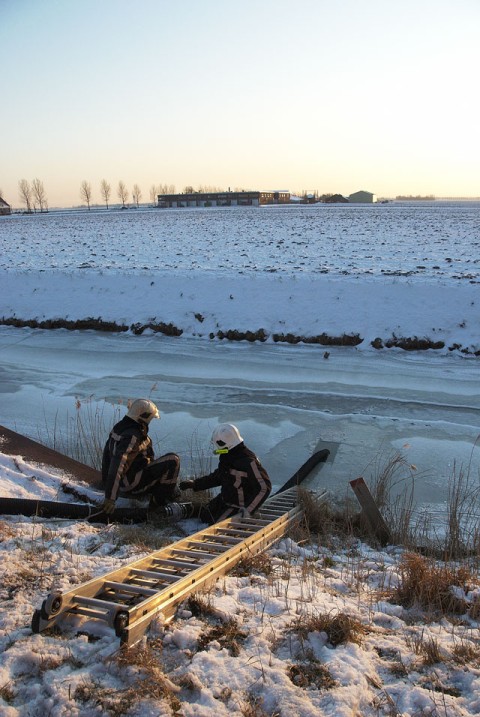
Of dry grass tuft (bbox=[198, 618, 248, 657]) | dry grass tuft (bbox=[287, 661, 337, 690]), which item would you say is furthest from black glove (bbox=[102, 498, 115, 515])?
dry grass tuft (bbox=[287, 661, 337, 690])

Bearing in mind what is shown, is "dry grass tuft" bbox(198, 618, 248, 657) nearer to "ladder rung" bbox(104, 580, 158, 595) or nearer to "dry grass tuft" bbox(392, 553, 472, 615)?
"ladder rung" bbox(104, 580, 158, 595)

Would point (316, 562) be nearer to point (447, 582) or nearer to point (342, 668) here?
point (447, 582)

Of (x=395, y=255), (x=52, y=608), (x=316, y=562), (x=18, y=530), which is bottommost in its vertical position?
(x=316, y=562)

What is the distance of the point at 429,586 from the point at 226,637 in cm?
140

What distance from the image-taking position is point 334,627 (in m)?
2.94

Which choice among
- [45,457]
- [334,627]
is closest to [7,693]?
[334,627]

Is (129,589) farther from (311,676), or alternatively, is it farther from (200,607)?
(311,676)

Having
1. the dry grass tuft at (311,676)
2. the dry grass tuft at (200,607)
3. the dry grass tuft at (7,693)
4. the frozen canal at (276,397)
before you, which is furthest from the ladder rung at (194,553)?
the frozen canal at (276,397)

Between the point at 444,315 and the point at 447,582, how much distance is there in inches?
390

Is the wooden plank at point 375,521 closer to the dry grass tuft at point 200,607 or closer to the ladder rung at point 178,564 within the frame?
the ladder rung at point 178,564

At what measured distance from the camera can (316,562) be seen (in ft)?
13.9

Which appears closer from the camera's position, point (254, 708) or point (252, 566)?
point (254, 708)

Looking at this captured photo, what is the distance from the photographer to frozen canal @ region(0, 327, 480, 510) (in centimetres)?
687

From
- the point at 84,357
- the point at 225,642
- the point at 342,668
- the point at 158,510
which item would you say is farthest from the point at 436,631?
the point at 84,357
